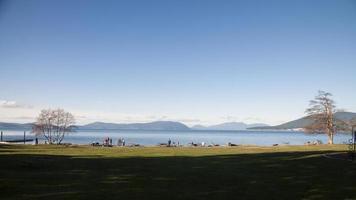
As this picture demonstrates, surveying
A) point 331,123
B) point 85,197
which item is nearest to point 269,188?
point 85,197

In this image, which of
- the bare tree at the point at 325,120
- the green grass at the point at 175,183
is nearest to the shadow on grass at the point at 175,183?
the green grass at the point at 175,183

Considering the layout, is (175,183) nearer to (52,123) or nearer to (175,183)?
(175,183)

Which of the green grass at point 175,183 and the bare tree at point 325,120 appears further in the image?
the bare tree at point 325,120

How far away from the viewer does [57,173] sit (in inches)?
842

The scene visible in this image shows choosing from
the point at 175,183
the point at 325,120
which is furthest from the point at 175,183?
the point at 325,120

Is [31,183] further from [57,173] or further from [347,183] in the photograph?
[347,183]

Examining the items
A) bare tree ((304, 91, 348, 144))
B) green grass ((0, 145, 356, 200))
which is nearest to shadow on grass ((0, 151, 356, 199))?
green grass ((0, 145, 356, 200))

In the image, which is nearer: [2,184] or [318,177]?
[2,184]

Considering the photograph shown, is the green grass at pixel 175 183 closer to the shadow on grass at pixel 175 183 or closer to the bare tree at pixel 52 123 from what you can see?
the shadow on grass at pixel 175 183

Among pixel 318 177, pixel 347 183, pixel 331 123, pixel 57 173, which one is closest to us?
pixel 347 183

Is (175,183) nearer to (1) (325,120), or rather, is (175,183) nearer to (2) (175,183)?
(2) (175,183)

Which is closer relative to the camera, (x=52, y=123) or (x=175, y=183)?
(x=175, y=183)

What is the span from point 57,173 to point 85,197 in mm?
7533

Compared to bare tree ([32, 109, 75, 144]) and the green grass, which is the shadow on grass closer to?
the green grass
